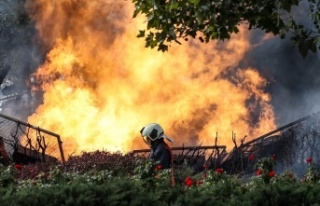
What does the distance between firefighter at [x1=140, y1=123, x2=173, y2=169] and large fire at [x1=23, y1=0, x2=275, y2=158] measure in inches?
357

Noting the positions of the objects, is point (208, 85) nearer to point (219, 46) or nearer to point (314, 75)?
point (219, 46)

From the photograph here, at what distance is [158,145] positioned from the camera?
11.0 m

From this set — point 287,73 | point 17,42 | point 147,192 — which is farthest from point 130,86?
point 147,192

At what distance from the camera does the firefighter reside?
1082 cm

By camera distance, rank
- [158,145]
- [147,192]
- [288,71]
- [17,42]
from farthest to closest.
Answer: [17,42]
[288,71]
[158,145]
[147,192]

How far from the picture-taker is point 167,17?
8977 mm

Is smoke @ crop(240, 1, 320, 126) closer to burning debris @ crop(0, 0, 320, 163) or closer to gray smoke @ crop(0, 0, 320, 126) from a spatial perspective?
gray smoke @ crop(0, 0, 320, 126)

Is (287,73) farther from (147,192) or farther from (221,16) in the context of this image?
(147,192)

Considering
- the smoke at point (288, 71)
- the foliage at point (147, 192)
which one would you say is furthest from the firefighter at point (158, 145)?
the smoke at point (288, 71)

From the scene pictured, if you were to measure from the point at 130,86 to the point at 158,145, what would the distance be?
10745 millimetres

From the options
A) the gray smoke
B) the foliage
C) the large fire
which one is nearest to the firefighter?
the foliage

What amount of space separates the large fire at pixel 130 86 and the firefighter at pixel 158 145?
29.7ft

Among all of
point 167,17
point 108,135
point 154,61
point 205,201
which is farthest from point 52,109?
point 205,201

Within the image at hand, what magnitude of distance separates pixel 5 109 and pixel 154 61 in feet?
36.3
